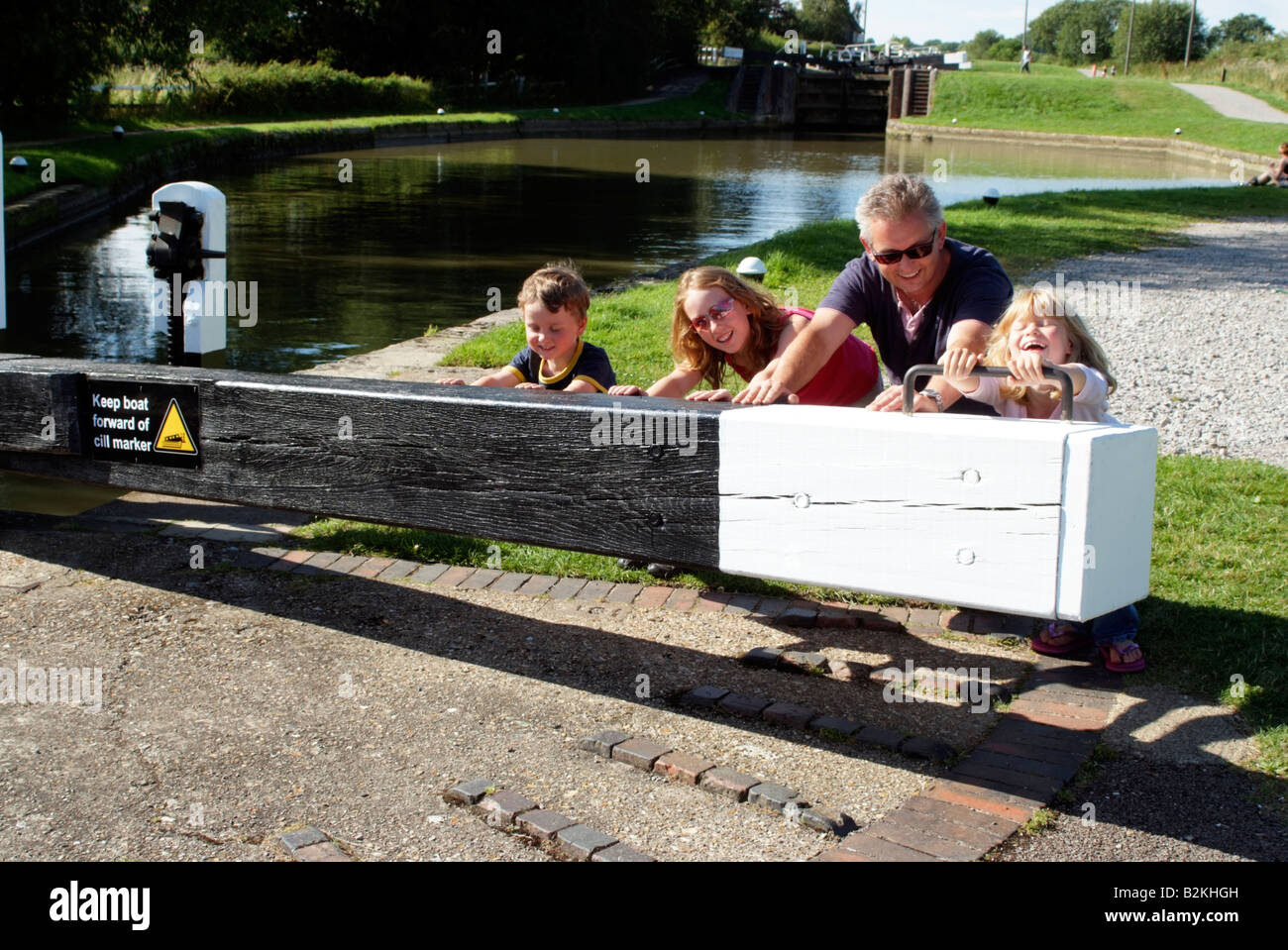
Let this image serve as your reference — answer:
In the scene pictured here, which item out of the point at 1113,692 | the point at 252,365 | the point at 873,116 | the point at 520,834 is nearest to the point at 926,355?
the point at 1113,692

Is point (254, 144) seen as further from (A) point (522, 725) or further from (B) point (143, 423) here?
(A) point (522, 725)

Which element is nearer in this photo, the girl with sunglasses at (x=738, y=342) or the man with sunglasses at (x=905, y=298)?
the man with sunglasses at (x=905, y=298)

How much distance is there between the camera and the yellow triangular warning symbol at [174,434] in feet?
12.5

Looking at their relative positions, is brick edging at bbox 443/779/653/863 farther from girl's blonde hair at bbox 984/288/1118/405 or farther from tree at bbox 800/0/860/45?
tree at bbox 800/0/860/45

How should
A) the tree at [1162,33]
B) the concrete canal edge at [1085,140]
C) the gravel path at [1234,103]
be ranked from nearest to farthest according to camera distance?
the concrete canal edge at [1085,140] → the gravel path at [1234,103] → the tree at [1162,33]

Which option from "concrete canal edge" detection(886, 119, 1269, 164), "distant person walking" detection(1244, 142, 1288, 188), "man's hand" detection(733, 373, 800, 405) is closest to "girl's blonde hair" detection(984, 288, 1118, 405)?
"man's hand" detection(733, 373, 800, 405)

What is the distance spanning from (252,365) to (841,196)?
54.0 feet

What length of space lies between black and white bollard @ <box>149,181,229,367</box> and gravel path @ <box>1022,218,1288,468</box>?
137 inches

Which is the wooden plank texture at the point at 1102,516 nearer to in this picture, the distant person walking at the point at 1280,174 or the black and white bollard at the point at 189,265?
the black and white bollard at the point at 189,265

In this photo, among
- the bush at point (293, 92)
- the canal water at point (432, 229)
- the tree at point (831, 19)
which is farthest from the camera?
the tree at point (831, 19)

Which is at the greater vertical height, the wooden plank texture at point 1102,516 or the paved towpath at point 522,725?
the wooden plank texture at point 1102,516

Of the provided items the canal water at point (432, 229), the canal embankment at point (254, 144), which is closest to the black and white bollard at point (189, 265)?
the canal water at point (432, 229)

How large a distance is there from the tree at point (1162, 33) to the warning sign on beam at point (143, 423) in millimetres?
88755

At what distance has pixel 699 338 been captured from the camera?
174 inches
